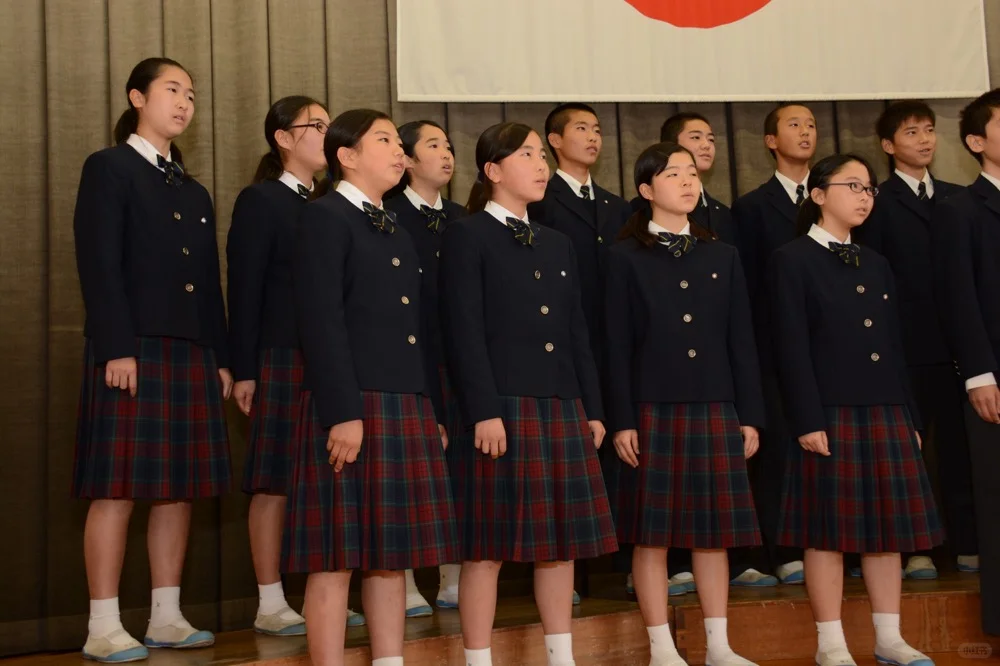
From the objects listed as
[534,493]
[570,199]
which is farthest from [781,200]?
[534,493]

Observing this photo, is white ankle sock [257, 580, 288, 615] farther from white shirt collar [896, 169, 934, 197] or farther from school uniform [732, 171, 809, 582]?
white shirt collar [896, 169, 934, 197]

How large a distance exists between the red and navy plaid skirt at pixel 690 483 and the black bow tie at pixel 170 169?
4.89ft

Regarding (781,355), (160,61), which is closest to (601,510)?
(781,355)

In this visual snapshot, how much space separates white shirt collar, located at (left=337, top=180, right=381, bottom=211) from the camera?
2.84 metres

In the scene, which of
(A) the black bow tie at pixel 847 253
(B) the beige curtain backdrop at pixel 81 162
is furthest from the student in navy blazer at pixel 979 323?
(B) the beige curtain backdrop at pixel 81 162

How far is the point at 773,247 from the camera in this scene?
13.6 ft

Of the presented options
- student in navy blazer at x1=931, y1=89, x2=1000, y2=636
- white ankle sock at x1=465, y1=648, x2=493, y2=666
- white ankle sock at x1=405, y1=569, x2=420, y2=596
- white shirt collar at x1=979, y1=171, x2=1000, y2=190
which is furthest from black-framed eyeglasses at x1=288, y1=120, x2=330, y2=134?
white shirt collar at x1=979, y1=171, x2=1000, y2=190

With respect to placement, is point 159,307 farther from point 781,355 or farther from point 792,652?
point 792,652

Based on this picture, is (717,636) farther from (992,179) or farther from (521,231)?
(992,179)

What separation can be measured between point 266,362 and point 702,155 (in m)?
1.85

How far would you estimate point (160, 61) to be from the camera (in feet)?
10.9

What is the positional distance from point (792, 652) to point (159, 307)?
2.19m

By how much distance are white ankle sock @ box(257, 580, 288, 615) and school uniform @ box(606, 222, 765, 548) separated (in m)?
1.01

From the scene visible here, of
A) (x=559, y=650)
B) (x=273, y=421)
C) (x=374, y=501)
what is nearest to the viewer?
(x=374, y=501)
